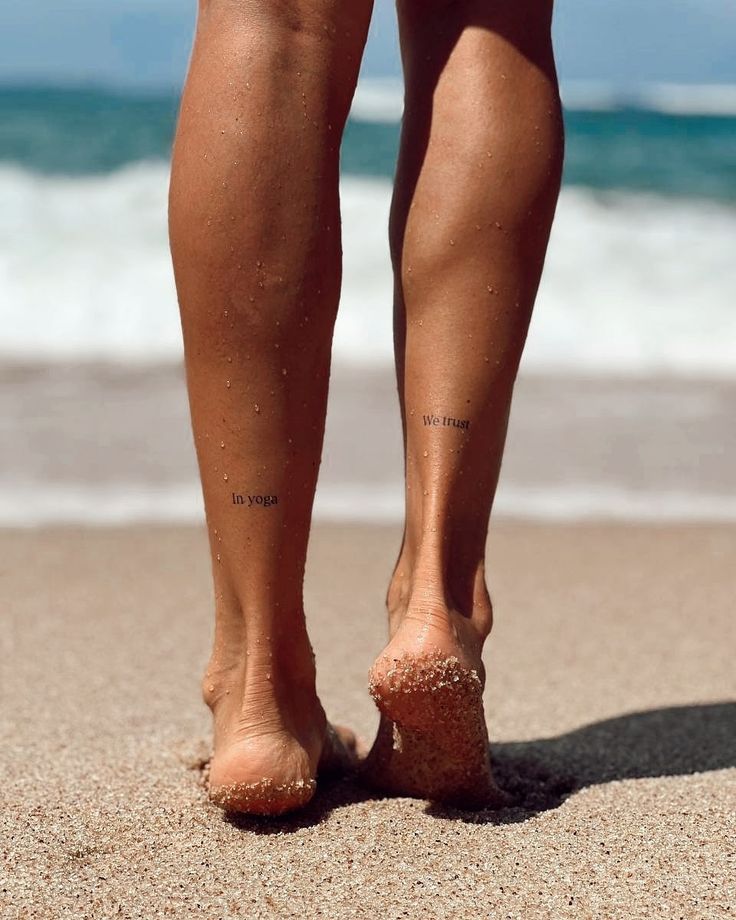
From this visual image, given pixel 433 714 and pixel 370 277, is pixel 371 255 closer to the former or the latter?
pixel 370 277

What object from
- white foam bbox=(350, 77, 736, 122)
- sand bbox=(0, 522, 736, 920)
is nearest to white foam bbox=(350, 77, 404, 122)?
white foam bbox=(350, 77, 736, 122)

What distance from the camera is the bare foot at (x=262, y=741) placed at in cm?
109

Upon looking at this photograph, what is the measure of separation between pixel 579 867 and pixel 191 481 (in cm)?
238

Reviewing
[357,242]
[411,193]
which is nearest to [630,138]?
[357,242]

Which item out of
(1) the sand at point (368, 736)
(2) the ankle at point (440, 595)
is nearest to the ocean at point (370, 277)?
(1) the sand at point (368, 736)

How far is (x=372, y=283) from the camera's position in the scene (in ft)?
18.9

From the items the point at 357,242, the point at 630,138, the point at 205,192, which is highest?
the point at 205,192

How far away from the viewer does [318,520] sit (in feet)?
9.85

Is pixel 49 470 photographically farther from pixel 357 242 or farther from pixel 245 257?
pixel 357 242

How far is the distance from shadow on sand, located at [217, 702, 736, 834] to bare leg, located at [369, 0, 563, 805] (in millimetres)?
50

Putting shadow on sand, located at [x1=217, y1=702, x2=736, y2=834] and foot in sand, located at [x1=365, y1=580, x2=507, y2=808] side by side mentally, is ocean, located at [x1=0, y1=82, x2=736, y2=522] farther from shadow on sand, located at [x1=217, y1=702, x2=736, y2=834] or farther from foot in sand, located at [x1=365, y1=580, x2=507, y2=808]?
foot in sand, located at [x1=365, y1=580, x2=507, y2=808]

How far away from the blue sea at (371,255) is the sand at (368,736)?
213 centimetres

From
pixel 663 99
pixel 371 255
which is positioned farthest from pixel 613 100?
pixel 371 255

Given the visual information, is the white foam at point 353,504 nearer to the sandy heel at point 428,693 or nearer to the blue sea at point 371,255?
the blue sea at point 371,255
